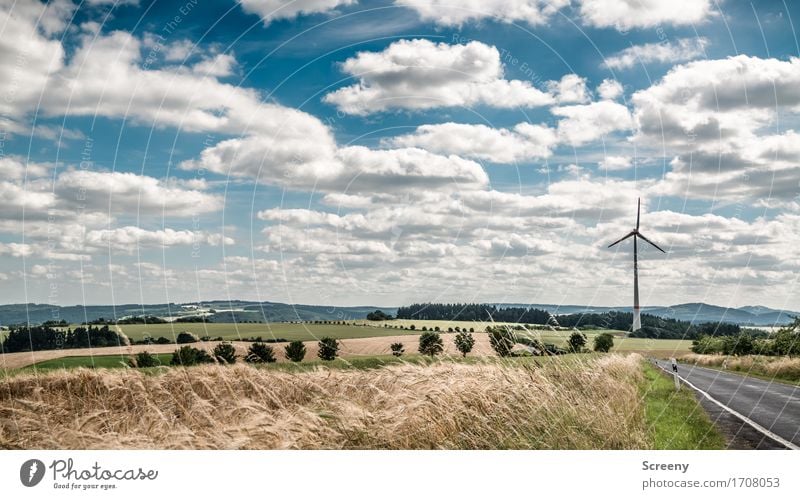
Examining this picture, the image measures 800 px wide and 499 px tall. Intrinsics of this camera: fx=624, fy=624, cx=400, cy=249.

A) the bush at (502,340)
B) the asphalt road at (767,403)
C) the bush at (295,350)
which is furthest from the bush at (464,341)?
the bush at (295,350)

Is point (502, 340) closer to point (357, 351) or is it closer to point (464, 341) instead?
point (464, 341)

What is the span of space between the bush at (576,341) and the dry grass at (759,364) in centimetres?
2985

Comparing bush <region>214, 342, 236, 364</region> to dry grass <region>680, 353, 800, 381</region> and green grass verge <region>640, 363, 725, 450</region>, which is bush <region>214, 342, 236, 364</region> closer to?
green grass verge <region>640, 363, 725, 450</region>

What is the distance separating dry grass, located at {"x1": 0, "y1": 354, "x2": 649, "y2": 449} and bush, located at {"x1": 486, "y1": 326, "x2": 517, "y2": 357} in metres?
0.69

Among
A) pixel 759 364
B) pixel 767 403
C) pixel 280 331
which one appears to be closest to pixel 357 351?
pixel 280 331

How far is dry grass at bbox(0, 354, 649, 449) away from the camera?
36.1ft

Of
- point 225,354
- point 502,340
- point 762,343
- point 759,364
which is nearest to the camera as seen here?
point 502,340

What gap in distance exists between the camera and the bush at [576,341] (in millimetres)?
13320

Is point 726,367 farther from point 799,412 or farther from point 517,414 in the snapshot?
point 517,414

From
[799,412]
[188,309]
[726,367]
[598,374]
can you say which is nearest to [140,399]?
[188,309]

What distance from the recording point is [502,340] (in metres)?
14.3

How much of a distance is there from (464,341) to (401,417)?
2.37m
